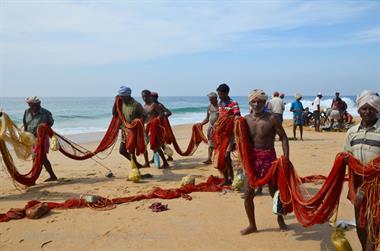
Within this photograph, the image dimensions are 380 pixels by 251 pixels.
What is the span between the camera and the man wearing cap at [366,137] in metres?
3.85

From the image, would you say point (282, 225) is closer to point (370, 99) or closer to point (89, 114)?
point (370, 99)

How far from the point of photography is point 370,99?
12.7 feet

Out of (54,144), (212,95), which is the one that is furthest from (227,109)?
(54,144)

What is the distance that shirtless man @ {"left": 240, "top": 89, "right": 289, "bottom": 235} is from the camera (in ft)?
16.5

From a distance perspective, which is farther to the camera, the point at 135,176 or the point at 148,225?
the point at 135,176

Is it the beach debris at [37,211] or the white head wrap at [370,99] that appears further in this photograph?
the beach debris at [37,211]

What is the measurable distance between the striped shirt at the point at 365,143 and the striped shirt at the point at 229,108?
10.5ft

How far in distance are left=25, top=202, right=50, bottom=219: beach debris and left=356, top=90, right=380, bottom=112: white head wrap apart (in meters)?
4.58

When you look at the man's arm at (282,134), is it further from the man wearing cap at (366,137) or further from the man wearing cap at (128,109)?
the man wearing cap at (128,109)

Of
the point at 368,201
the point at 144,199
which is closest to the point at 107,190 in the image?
the point at 144,199

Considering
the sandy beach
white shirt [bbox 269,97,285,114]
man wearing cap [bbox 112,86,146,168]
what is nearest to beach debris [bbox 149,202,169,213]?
the sandy beach

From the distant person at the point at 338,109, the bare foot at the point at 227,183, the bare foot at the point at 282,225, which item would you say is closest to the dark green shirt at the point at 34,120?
the bare foot at the point at 227,183

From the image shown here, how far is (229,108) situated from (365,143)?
3525mm

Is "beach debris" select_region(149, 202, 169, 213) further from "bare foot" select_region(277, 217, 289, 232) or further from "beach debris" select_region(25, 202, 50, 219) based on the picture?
"bare foot" select_region(277, 217, 289, 232)
